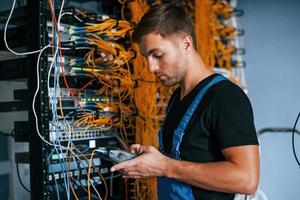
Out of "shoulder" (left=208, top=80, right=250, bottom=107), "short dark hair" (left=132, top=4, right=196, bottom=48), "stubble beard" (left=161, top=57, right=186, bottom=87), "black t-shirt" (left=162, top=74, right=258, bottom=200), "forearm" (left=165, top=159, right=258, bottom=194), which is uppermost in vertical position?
"short dark hair" (left=132, top=4, right=196, bottom=48)

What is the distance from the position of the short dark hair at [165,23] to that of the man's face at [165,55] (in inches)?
0.8

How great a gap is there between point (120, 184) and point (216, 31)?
52.0 inches

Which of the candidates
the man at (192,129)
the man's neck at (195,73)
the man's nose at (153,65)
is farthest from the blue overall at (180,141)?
the man's nose at (153,65)

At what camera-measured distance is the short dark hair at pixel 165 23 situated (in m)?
1.30

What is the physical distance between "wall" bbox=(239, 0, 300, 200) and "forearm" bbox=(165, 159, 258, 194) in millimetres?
1582

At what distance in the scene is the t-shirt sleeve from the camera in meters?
1.06

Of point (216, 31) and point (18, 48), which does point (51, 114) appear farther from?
point (216, 31)

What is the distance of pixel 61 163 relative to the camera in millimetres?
1476

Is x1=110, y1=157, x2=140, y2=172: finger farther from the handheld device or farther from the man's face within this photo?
the man's face

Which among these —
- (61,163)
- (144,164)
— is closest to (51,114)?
(61,163)

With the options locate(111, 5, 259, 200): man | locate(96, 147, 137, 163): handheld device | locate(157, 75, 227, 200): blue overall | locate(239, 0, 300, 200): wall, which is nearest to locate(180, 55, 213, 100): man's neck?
locate(111, 5, 259, 200): man

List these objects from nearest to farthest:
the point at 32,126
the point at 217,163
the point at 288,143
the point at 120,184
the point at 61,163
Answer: the point at 217,163, the point at 32,126, the point at 61,163, the point at 120,184, the point at 288,143

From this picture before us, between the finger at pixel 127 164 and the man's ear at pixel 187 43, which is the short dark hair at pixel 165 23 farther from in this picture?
the finger at pixel 127 164

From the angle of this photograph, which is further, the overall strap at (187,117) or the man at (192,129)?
the overall strap at (187,117)
